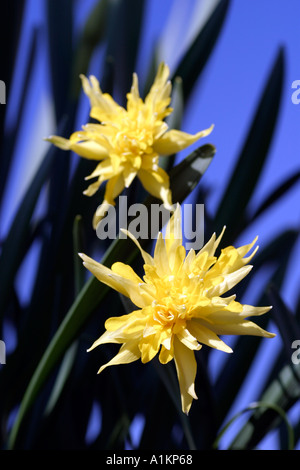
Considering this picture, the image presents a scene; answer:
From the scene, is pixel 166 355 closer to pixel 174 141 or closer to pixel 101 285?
pixel 101 285

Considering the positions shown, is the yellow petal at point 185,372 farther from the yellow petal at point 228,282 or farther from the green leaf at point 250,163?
the green leaf at point 250,163

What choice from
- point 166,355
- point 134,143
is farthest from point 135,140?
point 166,355

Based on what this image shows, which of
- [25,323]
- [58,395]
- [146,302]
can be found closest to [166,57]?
[25,323]

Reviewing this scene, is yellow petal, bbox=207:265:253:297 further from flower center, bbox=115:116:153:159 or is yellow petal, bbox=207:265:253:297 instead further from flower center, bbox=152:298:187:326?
flower center, bbox=115:116:153:159

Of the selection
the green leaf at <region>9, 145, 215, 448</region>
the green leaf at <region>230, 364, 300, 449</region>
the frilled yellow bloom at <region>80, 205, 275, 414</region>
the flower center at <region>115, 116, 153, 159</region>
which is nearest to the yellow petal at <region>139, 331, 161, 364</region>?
the frilled yellow bloom at <region>80, 205, 275, 414</region>

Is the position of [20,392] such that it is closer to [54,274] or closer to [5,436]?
[5,436]
